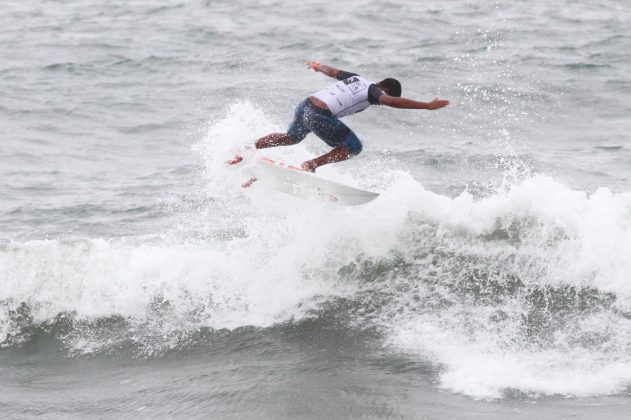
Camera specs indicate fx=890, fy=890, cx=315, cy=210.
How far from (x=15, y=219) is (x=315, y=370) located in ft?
19.9

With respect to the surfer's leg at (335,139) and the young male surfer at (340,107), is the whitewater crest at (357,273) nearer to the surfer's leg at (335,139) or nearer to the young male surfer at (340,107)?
the surfer's leg at (335,139)

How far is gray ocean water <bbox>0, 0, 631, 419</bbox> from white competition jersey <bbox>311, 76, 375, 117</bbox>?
3.97 ft

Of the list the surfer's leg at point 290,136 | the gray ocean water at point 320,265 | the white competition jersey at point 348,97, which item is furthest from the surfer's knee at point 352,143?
the gray ocean water at point 320,265

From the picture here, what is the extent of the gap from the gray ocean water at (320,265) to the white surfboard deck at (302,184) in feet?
0.90

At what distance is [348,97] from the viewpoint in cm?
965

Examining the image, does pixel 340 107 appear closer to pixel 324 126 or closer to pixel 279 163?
pixel 324 126

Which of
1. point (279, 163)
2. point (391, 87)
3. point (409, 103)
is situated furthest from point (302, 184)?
point (409, 103)

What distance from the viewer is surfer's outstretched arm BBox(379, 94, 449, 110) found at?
8.52 m

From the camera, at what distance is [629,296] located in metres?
9.17

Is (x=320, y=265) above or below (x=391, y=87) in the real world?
below

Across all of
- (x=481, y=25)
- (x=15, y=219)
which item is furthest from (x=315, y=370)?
(x=481, y=25)

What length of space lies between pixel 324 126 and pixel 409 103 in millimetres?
1207

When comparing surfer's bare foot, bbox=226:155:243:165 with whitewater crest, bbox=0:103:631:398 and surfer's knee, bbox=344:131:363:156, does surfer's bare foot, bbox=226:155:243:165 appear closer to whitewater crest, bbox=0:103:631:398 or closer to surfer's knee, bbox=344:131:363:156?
whitewater crest, bbox=0:103:631:398

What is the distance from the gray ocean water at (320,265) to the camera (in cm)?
812
